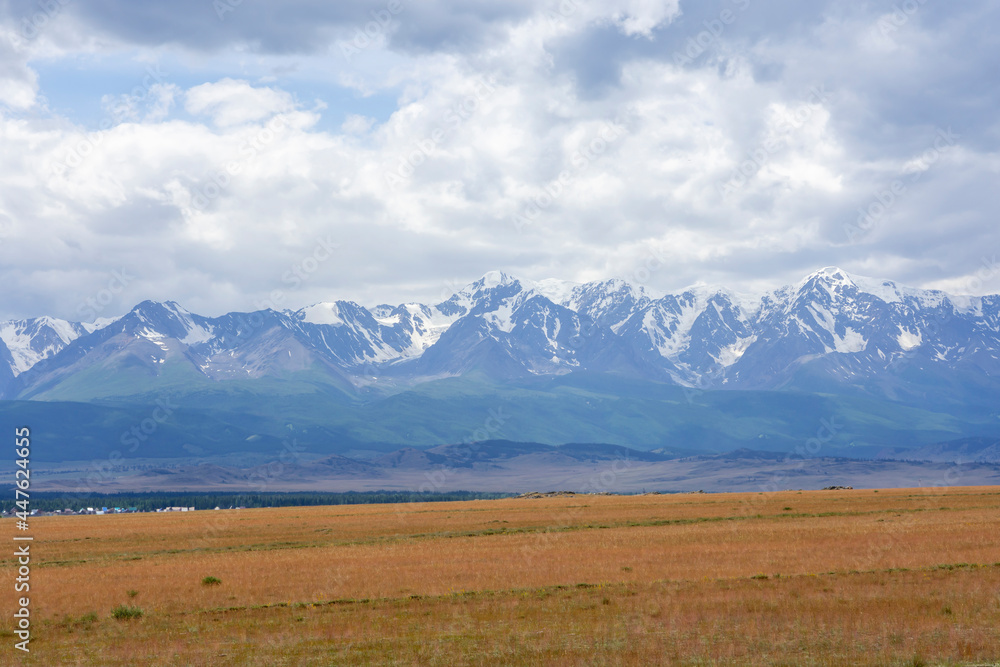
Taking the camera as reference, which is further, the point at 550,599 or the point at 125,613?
the point at 550,599

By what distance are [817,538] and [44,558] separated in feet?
173

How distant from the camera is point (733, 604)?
3269 cm

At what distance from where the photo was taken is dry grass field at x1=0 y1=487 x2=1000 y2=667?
2647 cm

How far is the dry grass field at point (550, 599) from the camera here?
2647 cm

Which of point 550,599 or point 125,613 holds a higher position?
point 125,613

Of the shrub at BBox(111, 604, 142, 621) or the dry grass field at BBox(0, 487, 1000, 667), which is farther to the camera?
the shrub at BBox(111, 604, 142, 621)

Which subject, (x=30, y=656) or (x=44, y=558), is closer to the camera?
(x=30, y=656)

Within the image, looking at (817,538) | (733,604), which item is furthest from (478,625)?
(817,538)

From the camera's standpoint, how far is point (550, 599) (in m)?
36.1

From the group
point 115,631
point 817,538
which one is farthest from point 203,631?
point 817,538

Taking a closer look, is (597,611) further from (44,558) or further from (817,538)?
(44,558)

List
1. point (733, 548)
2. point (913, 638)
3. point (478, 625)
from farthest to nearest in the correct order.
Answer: point (733, 548)
point (478, 625)
point (913, 638)

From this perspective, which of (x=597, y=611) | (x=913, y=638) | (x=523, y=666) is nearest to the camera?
(x=523, y=666)

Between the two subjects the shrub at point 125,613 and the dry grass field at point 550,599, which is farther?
the shrub at point 125,613
